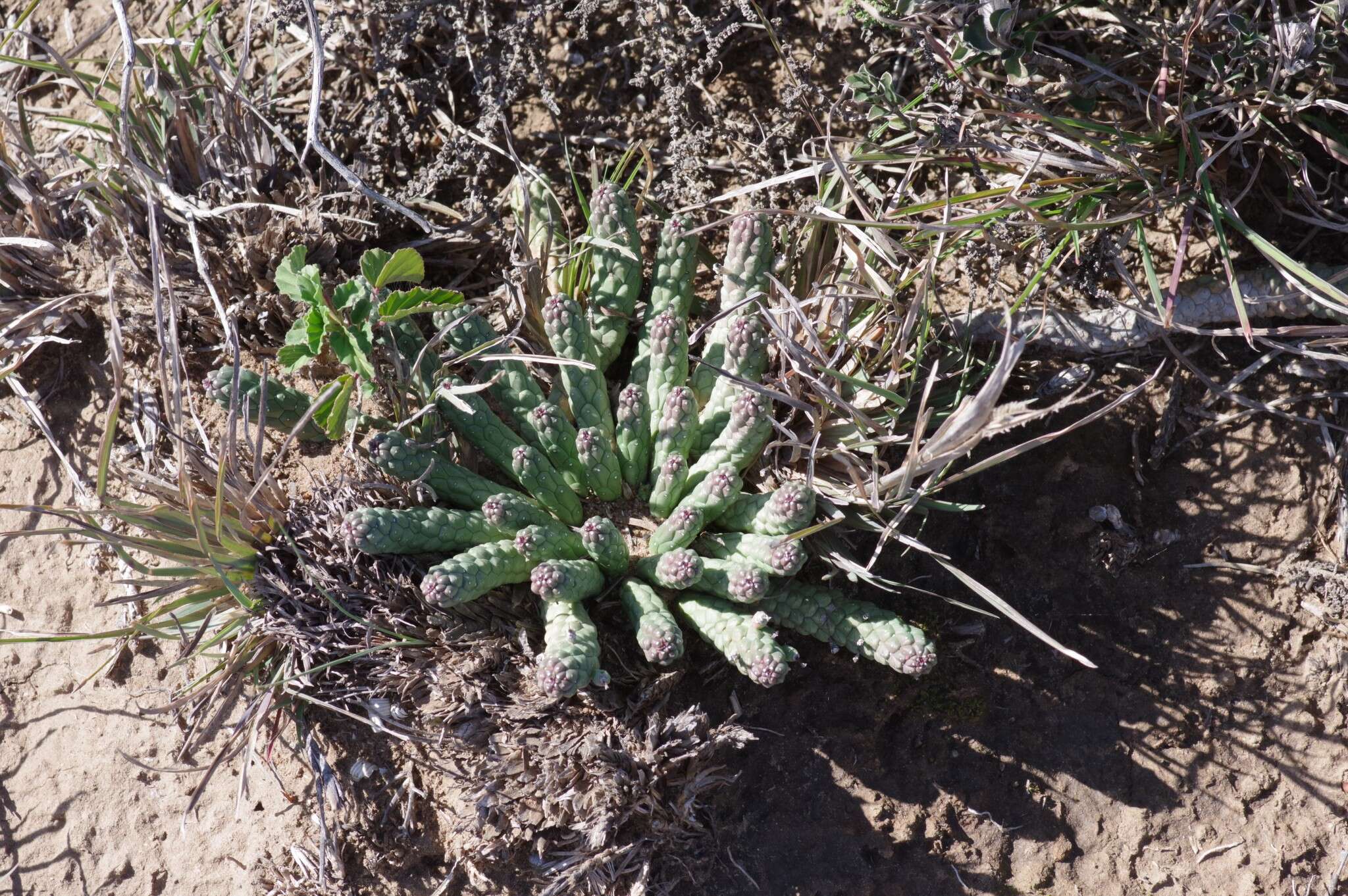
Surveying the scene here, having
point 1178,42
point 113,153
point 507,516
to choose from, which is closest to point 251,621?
point 507,516

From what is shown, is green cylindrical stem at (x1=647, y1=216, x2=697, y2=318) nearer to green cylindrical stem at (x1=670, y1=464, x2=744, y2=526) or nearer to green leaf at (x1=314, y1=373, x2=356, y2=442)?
green cylindrical stem at (x1=670, y1=464, x2=744, y2=526)

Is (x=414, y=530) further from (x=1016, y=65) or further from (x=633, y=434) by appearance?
(x=1016, y=65)

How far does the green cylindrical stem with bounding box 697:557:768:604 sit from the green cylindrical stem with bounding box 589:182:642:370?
28.6 inches

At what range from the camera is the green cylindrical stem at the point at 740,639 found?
2381 mm

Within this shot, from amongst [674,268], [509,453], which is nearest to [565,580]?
[509,453]

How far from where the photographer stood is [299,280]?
8.54 feet

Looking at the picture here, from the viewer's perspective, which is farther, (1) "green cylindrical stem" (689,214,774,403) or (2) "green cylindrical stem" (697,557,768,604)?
(1) "green cylindrical stem" (689,214,774,403)

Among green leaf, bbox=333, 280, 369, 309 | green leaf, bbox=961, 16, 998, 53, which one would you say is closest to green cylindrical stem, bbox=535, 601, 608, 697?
green leaf, bbox=333, 280, 369, 309

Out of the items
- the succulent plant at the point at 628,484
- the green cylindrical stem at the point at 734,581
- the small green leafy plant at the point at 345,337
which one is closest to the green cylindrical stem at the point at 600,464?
the succulent plant at the point at 628,484

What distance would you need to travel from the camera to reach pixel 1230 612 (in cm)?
293

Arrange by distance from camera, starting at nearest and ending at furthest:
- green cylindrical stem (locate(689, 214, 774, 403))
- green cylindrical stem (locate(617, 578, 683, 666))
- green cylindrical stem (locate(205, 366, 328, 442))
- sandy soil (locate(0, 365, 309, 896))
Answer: green cylindrical stem (locate(617, 578, 683, 666)) → green cylindrical stem (locate(205, 366, 328, 442)) → green cylindrical stem (locate(689, 214, 774, 403)) → sandy soil (locate(0, 365, 309, 896))

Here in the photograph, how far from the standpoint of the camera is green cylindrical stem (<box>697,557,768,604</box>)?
2422 millimetres

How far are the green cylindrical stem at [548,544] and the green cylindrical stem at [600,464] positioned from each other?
17cm

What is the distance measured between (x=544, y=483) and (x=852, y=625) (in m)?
0.93
